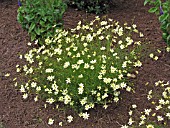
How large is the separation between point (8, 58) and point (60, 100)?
122cm

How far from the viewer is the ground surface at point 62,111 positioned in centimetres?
417

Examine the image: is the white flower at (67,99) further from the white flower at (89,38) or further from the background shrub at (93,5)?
the background shrub at (93,5)

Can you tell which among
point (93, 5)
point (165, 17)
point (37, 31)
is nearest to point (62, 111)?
point (37, 31)

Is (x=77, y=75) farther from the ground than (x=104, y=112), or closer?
farther from the ground

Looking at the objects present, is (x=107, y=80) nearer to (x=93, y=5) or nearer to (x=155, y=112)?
(x=155, y=112)

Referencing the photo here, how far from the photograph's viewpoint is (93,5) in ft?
18.7

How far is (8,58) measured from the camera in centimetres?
509

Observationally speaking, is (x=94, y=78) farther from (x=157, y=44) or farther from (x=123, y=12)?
(x=123, y=12)

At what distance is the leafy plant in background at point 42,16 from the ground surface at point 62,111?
0.29 m

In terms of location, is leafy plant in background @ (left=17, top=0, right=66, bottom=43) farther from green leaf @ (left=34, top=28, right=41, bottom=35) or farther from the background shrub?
the background shrub

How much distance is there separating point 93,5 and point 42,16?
1.01m

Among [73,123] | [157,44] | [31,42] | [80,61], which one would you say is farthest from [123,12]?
[73,123]

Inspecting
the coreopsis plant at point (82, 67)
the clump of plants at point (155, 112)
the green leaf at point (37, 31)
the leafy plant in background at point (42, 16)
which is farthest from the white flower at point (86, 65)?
the green leaf at point (37, 31)

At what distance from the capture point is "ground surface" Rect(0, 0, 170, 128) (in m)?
4.17
